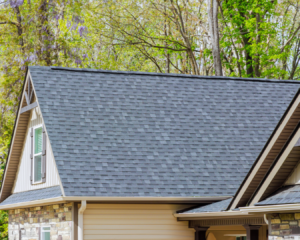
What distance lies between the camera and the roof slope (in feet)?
38.4

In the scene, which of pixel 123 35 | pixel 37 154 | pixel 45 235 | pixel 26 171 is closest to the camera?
pixel 45 235

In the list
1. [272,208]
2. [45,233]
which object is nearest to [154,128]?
[45,233]

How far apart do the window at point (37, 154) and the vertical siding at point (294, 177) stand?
755 cm

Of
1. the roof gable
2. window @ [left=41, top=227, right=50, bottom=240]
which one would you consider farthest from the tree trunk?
window @ [left=41, top=227, right=50, bottom=240]

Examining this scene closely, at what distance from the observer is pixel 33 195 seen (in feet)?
43.9

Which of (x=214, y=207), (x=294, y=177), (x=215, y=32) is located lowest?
(x=214, y=207)

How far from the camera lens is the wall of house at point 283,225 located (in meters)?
8.02

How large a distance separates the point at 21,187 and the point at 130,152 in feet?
15.0

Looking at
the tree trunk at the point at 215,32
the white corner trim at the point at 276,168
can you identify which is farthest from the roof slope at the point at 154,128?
the tree trunk at the point at 215,32

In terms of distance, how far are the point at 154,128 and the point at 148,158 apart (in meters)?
1.25

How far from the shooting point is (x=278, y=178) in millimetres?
8570

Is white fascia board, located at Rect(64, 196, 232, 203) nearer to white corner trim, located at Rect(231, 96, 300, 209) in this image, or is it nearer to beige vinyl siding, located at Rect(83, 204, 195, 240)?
beige vinyl siding, located at Rect(83, 204, 195, 240)

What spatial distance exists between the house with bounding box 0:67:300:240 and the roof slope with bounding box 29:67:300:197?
0.10ft

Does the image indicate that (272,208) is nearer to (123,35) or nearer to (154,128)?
(154,128)
